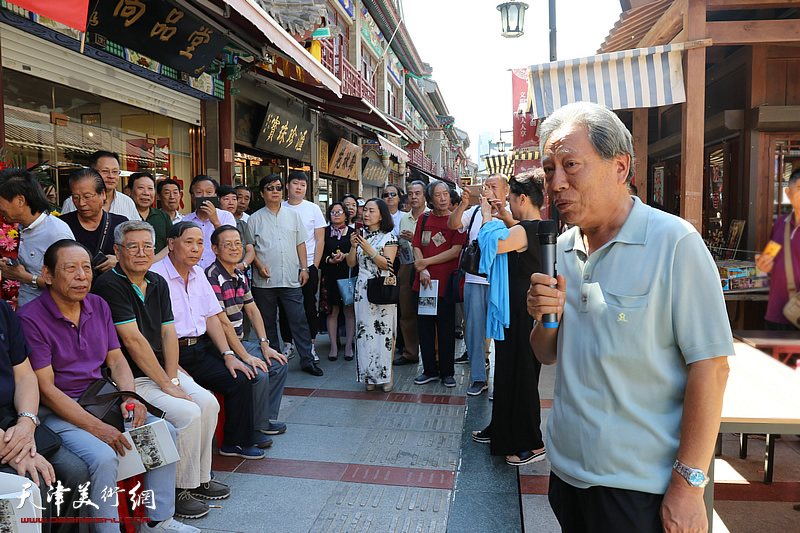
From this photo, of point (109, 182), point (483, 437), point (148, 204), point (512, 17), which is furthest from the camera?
point (512, 17)

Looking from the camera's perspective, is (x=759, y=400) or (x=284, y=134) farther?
(x=284, y=134)

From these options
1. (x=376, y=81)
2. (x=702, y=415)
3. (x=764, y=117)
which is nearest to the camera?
(x=702, y=415)

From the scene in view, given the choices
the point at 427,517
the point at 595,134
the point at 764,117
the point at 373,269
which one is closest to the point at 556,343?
the point at 595,134

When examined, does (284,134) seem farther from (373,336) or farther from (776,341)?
(776,341)

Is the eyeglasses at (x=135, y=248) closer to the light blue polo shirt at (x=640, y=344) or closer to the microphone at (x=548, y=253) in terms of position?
the microphone at (x=548, y=253)

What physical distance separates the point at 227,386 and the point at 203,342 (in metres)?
0.38

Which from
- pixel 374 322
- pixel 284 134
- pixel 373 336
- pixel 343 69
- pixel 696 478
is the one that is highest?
pixel 343 69

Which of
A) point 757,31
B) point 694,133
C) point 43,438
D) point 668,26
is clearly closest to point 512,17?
point 668,26

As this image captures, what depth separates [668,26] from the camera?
18.0 ft

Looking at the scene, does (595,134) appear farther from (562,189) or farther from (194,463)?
(194,463)

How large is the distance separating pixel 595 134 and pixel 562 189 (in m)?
0.17

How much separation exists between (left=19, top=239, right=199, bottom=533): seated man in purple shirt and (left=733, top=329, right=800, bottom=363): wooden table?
339cm

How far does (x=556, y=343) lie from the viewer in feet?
5.96

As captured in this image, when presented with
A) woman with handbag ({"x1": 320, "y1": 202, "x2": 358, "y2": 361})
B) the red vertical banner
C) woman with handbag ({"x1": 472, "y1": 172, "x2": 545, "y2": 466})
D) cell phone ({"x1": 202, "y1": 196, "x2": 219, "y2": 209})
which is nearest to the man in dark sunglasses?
woman with handbag ({"x1": 320, "y1": 202, "x2": 358, "y2": 361})
